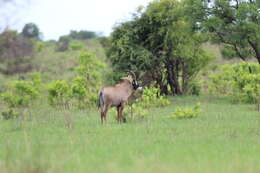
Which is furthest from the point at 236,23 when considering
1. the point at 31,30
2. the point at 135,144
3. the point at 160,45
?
the point at 31,30

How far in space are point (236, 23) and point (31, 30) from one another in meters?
54.7

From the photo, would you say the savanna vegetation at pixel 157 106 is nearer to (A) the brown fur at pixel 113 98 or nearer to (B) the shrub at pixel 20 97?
(B) the shrub at pixel 20 97

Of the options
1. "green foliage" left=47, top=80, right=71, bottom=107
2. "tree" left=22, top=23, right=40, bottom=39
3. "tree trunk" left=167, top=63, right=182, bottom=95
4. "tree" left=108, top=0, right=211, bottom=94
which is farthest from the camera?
"tree" left=22, top=23, right=40, bottom=39

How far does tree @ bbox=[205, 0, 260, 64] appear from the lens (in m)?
20.6

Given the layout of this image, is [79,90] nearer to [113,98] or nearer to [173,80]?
[113,98]

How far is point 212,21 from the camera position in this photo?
70.6 ft

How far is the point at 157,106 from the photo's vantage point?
20.2 m

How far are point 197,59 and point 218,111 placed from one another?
7626mm

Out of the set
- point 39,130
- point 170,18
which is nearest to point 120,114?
point 39,130

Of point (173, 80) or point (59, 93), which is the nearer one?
point (59, 93)

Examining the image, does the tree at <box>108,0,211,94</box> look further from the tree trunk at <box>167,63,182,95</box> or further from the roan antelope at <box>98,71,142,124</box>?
the roan antelope at <box>98,71,142,124</box>

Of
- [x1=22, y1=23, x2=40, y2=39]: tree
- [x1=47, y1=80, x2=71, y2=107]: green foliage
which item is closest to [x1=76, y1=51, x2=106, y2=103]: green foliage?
[x1=47, y1=80, x2=71, y2=107]: green foliage

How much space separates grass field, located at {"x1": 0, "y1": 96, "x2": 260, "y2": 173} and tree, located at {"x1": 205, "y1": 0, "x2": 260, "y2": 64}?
5707 mm

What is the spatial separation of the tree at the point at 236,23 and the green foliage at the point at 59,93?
6.72 meters
